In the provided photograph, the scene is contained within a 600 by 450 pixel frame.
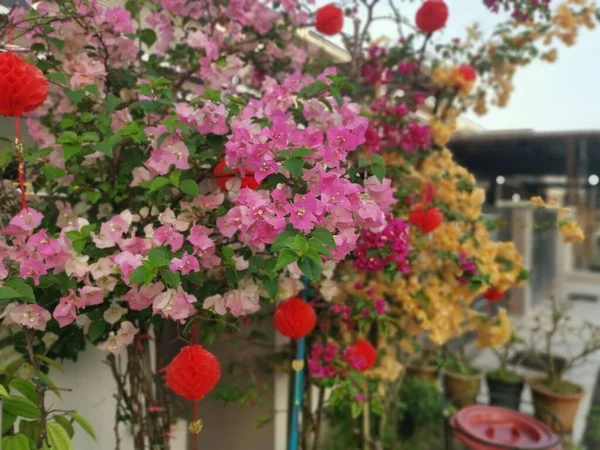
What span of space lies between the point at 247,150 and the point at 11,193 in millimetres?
575

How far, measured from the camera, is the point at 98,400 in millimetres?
1438

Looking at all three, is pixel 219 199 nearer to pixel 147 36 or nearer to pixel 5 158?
pixel 5 158

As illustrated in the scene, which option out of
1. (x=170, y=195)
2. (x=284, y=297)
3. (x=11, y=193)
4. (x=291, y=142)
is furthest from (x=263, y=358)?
(x=291, y=142)

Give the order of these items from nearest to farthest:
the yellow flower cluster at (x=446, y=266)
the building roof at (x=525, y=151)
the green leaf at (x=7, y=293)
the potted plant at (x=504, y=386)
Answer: the green leaf at (x=7, y=293), the yellow flower cluster at (x=446, y=266), the potted plant at (x=504, y=386), the building roof at (x=525, y=151)

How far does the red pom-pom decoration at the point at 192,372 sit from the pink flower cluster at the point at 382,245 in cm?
52

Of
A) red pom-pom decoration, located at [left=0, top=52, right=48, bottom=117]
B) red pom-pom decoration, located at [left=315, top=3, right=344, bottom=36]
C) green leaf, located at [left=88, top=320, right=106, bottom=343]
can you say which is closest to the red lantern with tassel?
red pom-pom decoration, located at [left=0, top=52, right=48, bottom=117]

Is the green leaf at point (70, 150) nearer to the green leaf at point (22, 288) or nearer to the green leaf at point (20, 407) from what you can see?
the green leaf at point (22, 288)

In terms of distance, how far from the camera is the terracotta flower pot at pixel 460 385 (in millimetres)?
2734

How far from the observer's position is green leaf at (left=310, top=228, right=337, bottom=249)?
63cm

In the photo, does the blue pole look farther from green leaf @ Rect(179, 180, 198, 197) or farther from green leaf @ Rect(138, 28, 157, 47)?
green leaf @ Rect(138, 28, 157, 47)

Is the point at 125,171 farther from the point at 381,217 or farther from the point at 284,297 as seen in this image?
the point at 381,217

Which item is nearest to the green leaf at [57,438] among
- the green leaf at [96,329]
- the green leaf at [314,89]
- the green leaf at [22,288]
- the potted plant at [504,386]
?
the green leaf at [96,329]

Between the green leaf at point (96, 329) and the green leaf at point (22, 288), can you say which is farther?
the green leaf at point (96, 329)

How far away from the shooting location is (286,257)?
59 centimetres
